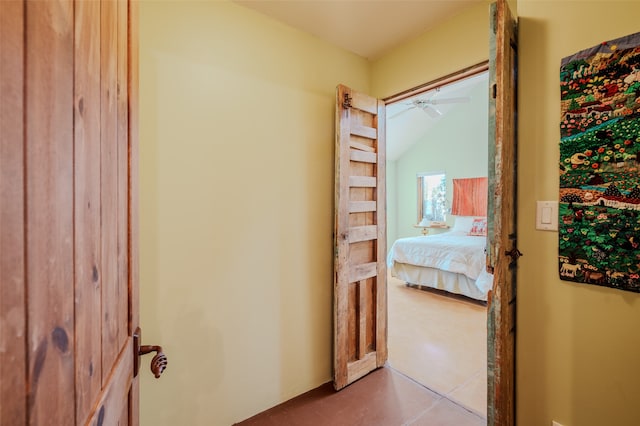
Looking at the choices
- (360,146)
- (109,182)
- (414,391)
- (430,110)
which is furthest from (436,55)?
(430,110)

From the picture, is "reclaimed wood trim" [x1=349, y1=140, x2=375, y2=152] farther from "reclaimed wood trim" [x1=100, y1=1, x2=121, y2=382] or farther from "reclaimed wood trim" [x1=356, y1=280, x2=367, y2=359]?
"reclaimed wood trim" [x1=100, y1=1, x2=121, y2=382]

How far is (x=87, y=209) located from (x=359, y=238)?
1.84 meters

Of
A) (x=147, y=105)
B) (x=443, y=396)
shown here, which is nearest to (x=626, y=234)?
(x=443, y=396)

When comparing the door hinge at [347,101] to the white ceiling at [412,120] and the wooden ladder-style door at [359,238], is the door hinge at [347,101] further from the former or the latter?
the white ceiling at [412,120]

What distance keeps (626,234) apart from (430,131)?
6.25 meters

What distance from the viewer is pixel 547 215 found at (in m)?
1.28

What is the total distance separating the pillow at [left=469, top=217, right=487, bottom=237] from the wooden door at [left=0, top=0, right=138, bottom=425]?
5.84 m

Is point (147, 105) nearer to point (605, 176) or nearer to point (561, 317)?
point (605, 176)

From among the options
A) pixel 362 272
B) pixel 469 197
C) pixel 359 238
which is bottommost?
pixel 362 272

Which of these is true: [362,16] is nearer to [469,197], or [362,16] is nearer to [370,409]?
[370,409]

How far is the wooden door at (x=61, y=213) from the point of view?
1.04 feet

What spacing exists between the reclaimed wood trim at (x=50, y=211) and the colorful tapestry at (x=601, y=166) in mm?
1612

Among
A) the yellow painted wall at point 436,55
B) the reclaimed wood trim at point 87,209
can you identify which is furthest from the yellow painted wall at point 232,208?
the reclaimed wood trim at point 87,209

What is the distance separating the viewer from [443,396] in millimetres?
2031
